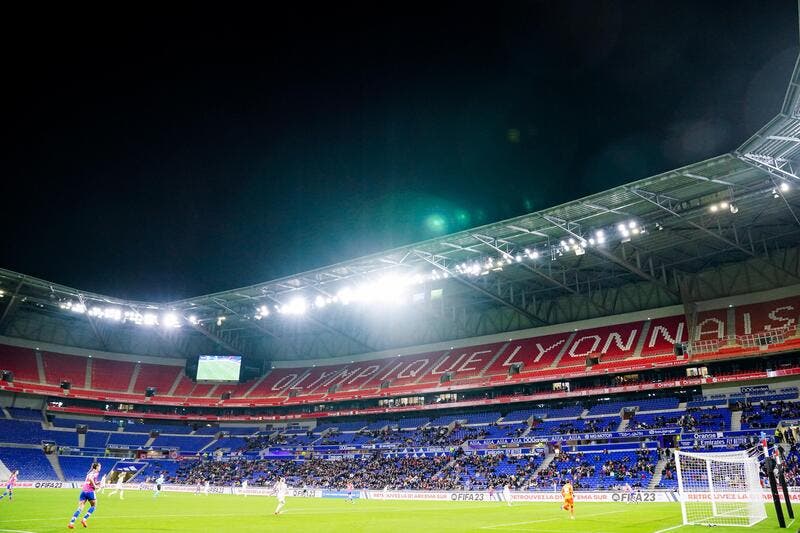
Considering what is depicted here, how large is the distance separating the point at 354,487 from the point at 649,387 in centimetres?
2778

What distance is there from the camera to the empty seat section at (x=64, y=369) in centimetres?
6481

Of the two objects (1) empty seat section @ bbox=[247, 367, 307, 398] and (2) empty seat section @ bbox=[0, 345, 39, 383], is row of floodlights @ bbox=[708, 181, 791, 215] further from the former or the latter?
(2) empty seat section @ bbox=[0, 345, 39, 383]

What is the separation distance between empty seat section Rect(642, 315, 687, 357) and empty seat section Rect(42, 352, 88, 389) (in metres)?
66.5

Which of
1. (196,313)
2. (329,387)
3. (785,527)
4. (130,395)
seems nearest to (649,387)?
(785,527)

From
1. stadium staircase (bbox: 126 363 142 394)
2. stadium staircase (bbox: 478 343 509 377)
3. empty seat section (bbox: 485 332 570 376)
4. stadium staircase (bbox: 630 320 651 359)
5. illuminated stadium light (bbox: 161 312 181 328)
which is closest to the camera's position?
stadium staircase (bbox: 630 320 651 359)

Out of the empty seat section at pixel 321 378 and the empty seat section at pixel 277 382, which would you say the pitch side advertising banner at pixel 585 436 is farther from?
the empty seat section at pixel 277 382

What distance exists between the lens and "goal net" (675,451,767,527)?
55.3ft

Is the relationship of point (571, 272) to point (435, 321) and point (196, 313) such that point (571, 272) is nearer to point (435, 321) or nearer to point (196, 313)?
point (435, 321)

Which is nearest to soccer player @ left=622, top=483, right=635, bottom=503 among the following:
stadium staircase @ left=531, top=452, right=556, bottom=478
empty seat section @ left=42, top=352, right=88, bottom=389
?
stadium staircase @ left=531, top=452, right=556, bottom=478

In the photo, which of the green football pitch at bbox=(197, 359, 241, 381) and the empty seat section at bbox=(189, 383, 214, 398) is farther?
the green football pitch at bbox=(197, 359, 241, 381)

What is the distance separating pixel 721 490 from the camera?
27.9 m

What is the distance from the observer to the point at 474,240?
143 feet

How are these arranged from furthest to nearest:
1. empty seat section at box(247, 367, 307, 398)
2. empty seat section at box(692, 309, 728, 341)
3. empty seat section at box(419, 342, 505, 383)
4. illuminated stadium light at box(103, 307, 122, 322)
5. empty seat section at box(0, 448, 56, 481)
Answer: empty seat section at box(247, 367, 307, 398)
illuminated stadium light at box(103, 307, 122, 322)
empty seat section at box(419, 342, 505, 383)
empty seat section at box(0, 448, 56, 481)
empty seat section at box(692, 309, 728, 341)

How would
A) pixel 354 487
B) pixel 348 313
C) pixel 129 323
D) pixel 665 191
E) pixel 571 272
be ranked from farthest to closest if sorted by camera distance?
pixel 129 323
pixel 348 313
pixel 571 272
pixel 354 487
pixel 665 191
